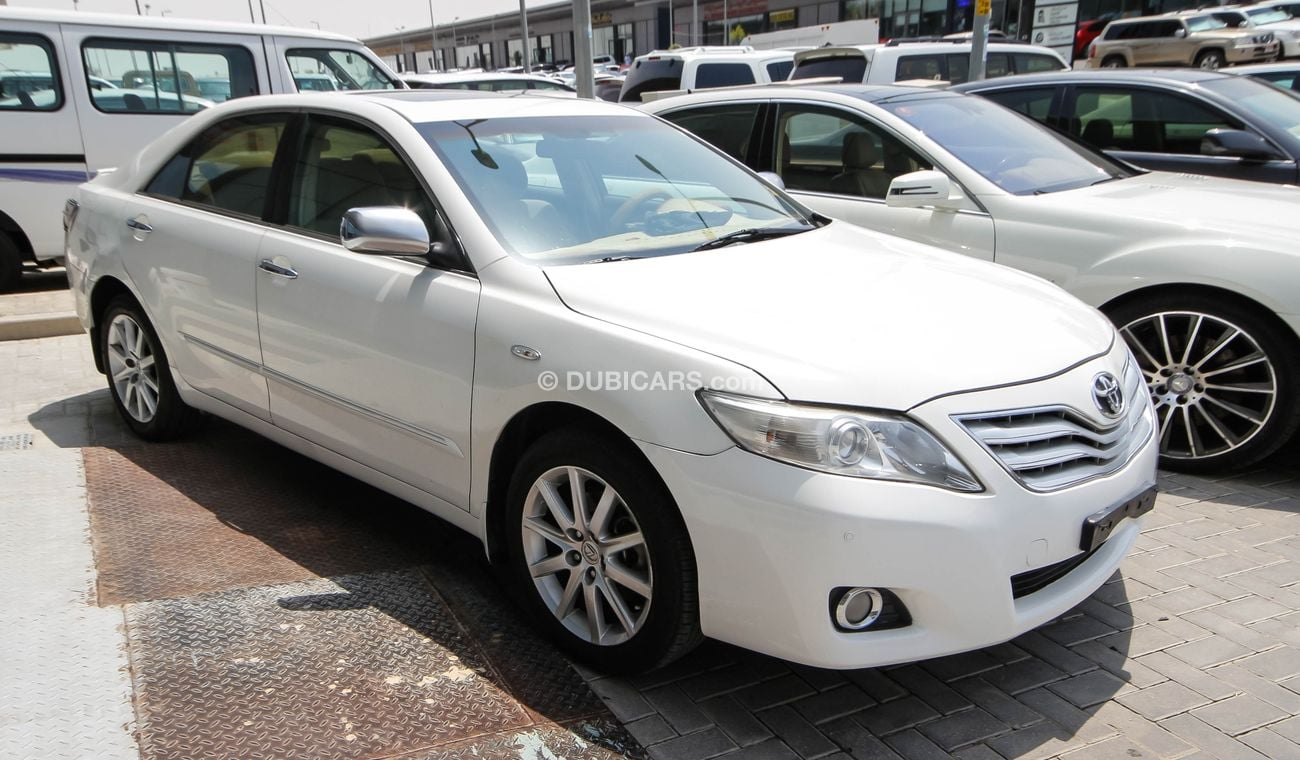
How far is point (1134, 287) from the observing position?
4434 mm

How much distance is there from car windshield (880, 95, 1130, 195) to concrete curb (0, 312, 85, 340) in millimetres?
5453

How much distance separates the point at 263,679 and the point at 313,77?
771 centimetres

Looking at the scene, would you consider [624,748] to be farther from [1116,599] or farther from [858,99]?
[858,99]

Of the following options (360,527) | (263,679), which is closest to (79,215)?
(360,527)

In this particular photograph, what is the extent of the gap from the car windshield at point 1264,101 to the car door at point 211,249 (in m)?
5.49

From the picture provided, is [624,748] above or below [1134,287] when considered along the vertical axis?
below

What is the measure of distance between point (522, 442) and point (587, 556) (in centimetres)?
41

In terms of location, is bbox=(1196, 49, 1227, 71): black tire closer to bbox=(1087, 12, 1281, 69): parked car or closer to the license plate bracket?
bbox=(1087, 12, 1281, 69): parked car

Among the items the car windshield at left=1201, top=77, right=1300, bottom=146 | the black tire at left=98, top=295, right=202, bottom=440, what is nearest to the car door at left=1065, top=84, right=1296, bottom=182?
the car windshield at left=1201, top=77, right=1300, bottom=146

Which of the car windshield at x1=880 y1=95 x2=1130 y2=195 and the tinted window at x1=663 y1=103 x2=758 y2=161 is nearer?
the car windshield at x1=880 y1=95 x2=1130 y2=195

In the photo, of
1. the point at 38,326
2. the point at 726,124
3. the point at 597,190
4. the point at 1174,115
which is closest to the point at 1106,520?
the point at 597,190

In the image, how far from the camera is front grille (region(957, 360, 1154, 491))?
8.38 feet

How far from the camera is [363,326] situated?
3412 millimetres

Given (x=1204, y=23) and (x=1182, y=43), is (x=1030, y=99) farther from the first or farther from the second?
(x=1204, y=23)
